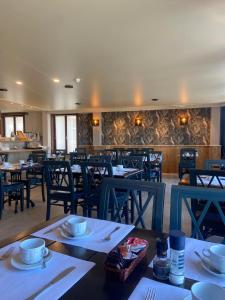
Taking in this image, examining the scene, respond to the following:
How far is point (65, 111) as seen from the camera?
10.1m

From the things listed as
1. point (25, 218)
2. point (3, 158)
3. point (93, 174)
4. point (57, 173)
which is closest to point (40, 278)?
point (93, 174)

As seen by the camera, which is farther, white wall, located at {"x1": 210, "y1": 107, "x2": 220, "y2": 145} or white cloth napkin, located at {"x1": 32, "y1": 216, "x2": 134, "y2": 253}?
white wall, located at {"x1": 210, "y1": 107, "x2": 220, "y2": 145}

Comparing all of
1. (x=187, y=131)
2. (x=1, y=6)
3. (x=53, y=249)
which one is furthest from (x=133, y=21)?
(x=187, y=131)

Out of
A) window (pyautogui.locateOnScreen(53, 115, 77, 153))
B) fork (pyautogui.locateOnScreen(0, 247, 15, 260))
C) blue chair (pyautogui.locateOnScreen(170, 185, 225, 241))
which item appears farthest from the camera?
window (pyautogui.locateOnScreen(53, 115, 77, 153))

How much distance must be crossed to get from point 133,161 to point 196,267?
372 centimetres

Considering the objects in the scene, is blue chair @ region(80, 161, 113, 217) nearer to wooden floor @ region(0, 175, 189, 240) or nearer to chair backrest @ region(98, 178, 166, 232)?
wooden floor @ region(0, 175, 189, 240)

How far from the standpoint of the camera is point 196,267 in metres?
0.96

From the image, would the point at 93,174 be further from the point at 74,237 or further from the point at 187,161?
the point at 187,161

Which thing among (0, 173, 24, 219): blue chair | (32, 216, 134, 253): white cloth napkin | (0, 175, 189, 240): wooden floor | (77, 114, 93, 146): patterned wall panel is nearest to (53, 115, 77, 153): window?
(77, 114, 93, 146): patterned wall panel

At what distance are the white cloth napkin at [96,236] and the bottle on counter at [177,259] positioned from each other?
1.06ft

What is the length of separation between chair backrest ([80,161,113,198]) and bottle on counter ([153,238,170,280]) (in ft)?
7.49

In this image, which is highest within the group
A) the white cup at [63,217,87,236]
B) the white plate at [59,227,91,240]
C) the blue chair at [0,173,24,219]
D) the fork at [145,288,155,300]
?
the white cup at [63,217,87,236]

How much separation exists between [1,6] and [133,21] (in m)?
1.27

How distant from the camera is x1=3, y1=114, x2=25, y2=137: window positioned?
10906 mm
